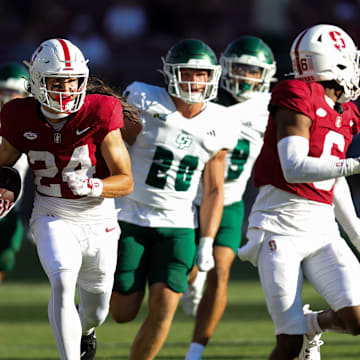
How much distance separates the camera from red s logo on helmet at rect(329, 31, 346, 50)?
4.94 meters

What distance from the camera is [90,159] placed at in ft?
16.4

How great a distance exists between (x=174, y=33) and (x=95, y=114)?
993 cm

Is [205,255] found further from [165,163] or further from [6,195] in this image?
[6,195]

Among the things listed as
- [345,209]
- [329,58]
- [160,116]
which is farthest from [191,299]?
[329,58]

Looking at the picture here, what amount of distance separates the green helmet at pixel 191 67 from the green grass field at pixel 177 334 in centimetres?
187

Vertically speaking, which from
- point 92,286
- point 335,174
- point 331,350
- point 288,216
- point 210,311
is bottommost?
point 331,350

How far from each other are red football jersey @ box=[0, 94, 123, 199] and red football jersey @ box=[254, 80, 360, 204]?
31.5 inches

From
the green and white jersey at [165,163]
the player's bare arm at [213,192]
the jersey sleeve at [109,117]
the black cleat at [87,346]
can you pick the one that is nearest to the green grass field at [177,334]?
the black cleat at [87,346]

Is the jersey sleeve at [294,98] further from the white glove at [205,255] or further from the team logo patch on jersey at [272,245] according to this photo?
the white glove at [205,255]

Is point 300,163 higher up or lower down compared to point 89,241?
higher up

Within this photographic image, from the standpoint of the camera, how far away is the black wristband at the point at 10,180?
A: 4.94m

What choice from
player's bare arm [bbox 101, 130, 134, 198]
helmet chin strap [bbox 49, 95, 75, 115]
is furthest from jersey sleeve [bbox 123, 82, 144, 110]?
helmet chin strap [bbox 49, 95, 75, 115]

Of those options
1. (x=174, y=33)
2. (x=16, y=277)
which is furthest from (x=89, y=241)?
(x=174, y=33)

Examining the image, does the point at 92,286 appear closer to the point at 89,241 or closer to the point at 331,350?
the point at 89,241
